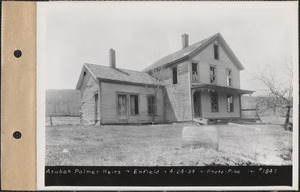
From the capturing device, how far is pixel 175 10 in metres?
3.12

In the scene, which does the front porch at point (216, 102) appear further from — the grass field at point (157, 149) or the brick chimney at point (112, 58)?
the brick chimney at point (112, 58)

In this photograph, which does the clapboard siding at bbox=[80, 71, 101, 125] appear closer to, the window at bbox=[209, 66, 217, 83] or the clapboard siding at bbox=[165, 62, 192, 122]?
the clapboard siding at bbox=[165, 62, 192, 122]

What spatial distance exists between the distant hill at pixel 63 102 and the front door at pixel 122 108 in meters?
0.58

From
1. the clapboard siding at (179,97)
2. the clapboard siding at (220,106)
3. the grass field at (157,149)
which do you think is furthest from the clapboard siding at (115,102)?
the clapboard siding at (220,106)

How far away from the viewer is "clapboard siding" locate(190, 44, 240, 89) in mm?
3629

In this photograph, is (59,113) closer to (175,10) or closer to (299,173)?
(175,10)

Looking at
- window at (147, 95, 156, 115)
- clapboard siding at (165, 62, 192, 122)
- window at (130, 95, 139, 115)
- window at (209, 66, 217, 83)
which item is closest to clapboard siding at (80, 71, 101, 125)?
window at (130, 95, 139, 115)

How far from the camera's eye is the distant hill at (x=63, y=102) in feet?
10.2

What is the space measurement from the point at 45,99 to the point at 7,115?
41 centimetres

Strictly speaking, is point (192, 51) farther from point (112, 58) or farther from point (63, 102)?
point (63, 102)

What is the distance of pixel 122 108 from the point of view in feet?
13.3

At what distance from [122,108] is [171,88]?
2.50ft

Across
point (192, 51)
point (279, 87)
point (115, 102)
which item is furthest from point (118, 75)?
point (279, 87)

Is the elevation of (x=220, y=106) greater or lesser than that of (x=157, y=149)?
greater
